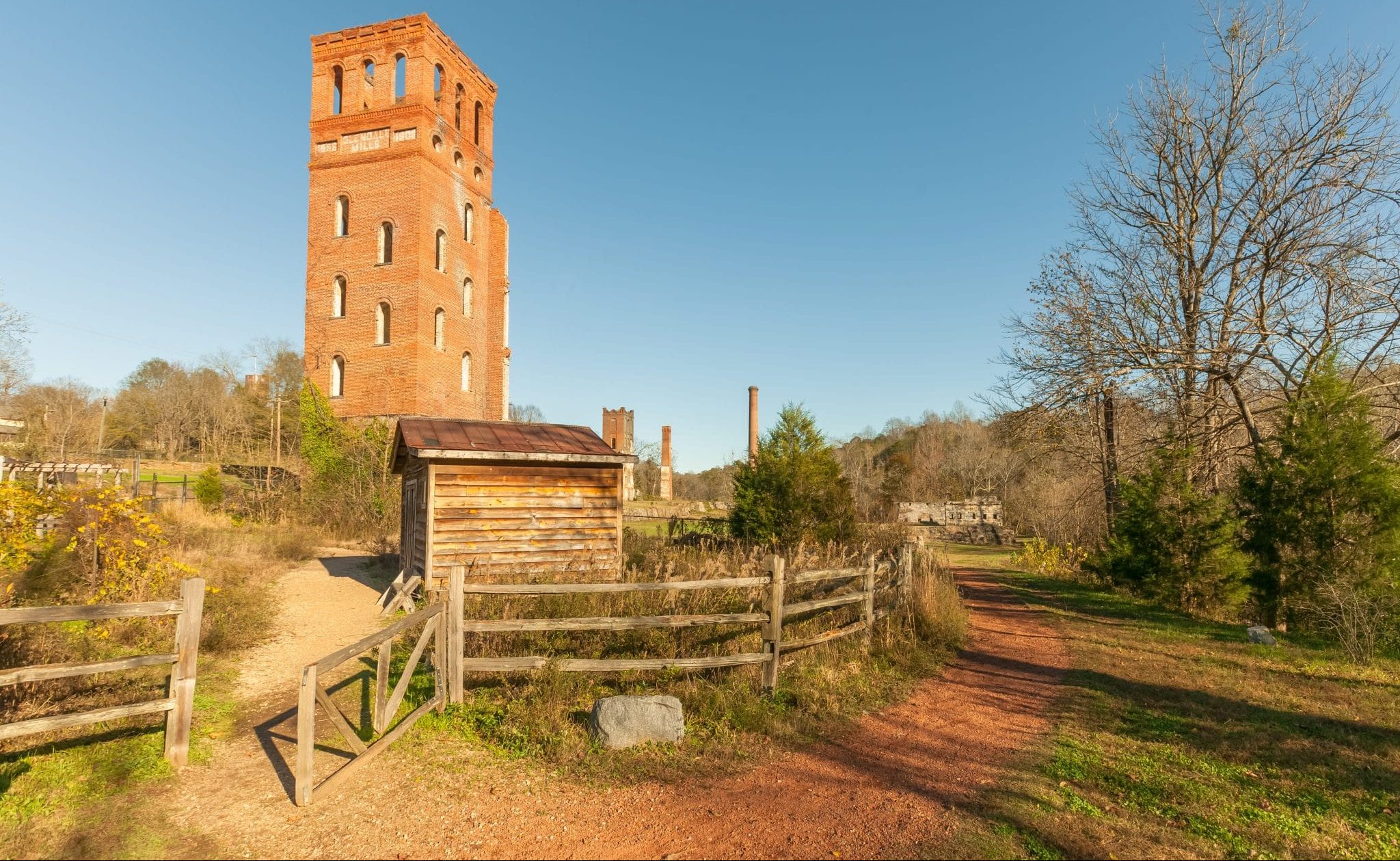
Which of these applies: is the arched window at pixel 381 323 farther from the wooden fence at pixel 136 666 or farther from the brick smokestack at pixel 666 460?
the brick smokestack at pixel 666 460

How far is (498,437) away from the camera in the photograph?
13.1m

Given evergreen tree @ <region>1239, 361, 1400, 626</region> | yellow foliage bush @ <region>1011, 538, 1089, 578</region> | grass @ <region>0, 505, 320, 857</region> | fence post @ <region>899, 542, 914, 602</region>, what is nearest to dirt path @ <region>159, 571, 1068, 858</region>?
grass @ <region>0, 505, 320, 857</region>

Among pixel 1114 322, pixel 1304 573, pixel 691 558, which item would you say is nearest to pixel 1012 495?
pixel 1114 322

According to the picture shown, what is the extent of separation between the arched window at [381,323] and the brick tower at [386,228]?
0.06 m

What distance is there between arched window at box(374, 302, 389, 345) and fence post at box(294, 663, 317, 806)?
2579cm

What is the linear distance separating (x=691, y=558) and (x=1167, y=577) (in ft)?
29.9

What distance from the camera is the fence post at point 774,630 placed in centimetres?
736

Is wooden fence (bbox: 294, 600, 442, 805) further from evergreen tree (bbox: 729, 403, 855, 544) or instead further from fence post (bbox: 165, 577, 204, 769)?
evergreen tree (bbox: 729, 403, 855, 544)

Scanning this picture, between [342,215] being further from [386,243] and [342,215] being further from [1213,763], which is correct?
[1213,763]

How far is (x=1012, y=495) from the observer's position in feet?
114

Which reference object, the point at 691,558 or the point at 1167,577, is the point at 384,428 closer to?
the point at 691,558

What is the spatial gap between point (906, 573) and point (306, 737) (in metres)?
9.06

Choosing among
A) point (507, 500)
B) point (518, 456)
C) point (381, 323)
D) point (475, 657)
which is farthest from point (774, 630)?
point (381, 323)

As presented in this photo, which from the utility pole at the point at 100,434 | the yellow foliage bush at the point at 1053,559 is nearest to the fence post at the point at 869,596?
the yellow foliage bush at the point at 1053,559
